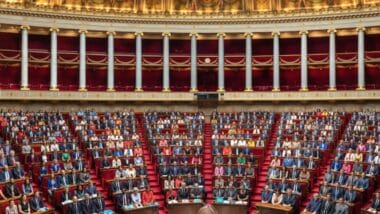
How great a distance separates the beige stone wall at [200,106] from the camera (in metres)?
25.3

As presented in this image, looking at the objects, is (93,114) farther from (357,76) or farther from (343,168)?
(357,76)

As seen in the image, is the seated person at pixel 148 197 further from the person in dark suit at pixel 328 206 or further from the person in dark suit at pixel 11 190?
the person in dark suit at pixel 328 206

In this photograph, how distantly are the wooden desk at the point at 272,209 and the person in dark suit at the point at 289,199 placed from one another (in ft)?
0.82

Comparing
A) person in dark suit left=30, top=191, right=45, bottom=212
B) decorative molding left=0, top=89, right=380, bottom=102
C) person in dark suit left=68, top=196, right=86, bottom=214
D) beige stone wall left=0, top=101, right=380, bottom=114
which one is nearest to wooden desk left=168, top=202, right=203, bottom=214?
person in dark suit left=68, top=196, right=86, bottom=214

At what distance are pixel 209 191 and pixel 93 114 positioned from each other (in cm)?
814

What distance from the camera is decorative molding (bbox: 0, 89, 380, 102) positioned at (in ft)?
81.2

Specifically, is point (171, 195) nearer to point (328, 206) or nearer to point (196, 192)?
point (196, 192)

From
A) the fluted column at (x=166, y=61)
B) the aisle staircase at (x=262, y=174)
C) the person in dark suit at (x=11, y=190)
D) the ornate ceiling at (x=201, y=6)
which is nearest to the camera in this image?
the person in dark suit at (x=11, y=190)

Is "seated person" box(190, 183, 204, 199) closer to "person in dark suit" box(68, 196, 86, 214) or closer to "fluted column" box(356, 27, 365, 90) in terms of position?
"person in dark suit" box(68, 196, 86, 214)

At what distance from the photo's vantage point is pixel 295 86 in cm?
2820

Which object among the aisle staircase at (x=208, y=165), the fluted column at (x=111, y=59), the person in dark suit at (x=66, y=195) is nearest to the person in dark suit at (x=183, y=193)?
the aisle staircase at (x=208, y=165)

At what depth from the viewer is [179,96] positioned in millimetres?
27266

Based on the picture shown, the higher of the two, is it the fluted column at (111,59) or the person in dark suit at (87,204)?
the fluted column at (111,59)

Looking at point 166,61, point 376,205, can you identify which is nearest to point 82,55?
point 166,61
